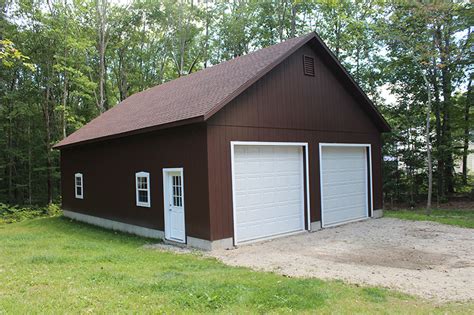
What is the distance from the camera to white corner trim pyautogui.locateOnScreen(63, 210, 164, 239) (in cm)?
1082

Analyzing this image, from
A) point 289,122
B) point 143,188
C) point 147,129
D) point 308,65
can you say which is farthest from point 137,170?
point 308,65

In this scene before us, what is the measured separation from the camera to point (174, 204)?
1000 centimetres

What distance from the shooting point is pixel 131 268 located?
670 cm

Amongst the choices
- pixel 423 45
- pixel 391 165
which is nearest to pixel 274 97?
pixel 423 45

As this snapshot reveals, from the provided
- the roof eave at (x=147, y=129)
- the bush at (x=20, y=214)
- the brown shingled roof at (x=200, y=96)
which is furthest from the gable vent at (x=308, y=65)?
the bush at (x=20, y=214)

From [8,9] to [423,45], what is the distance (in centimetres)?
2310

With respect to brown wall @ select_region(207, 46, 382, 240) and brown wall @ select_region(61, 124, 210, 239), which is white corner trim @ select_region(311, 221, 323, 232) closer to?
brown wall @ select_region(207, 46, 382, 240)

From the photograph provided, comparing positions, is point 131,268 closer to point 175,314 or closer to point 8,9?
point 175,314

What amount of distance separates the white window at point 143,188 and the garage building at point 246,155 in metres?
0.03

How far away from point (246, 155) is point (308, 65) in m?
3.82

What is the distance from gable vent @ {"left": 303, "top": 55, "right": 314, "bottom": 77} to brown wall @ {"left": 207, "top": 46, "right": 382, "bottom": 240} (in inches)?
5.1

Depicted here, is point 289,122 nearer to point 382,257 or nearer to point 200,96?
point 200,96

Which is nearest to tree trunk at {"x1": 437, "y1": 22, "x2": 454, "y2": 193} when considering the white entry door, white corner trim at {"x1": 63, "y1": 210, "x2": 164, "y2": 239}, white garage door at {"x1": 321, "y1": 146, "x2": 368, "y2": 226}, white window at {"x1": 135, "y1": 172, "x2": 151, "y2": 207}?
white garage door at {"x1": 321, "y1": 146, "x2": 368, "y2": 226}

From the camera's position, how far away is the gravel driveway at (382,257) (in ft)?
19.2
